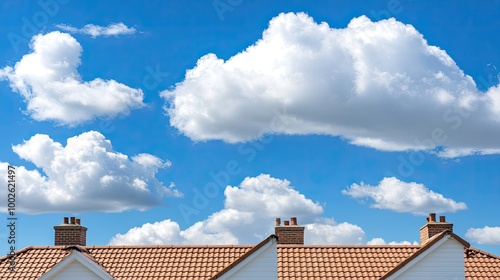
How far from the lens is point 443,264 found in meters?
30.9

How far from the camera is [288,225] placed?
34406mm

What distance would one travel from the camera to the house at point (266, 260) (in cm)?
3062

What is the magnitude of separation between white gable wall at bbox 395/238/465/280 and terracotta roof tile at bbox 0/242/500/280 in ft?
3.78

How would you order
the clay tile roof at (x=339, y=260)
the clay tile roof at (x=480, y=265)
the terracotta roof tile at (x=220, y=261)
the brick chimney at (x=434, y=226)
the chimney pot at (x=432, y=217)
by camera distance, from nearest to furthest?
the clay tile roof at (x=339, y=260), the terracotta roof tile at (x=220, y=261), the clay tile roof at (x=480, y=265), the brick chimney at (x=434, y=226), the chimney pot at (x=432, y=217)

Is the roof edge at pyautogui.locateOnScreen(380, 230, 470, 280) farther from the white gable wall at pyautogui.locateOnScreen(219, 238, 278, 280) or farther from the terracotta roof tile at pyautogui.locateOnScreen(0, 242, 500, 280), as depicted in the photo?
the white gable wall at pyautogui.locateOnScreen(219, 238, 278, 280)

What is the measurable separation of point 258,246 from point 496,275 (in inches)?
426

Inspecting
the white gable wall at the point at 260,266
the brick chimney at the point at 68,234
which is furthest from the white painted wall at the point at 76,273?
the white gable wall at the point at 260,266

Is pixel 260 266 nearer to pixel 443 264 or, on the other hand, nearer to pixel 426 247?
pixel 426 247

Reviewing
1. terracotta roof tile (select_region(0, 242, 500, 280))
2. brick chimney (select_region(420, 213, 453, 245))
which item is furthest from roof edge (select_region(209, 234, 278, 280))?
brick chimney (select_region(420, 213, 453, 245))

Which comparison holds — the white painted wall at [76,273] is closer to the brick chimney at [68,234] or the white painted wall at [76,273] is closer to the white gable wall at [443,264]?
the brick chimney at [68,234]

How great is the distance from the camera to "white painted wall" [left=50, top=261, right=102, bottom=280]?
3084 centimetres

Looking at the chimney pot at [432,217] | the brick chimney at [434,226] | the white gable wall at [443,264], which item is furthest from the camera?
the chimney pot at [432,217]

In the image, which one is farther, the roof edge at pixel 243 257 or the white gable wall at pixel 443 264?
the white gable wall at pixel 443 264

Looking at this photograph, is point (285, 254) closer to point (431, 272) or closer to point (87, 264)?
point (431, 272)
